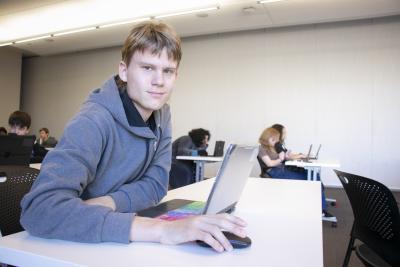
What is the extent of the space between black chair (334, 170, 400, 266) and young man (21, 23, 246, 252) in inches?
34.4

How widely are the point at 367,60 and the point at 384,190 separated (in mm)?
5629

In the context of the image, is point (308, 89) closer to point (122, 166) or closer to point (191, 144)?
point (191, 144)

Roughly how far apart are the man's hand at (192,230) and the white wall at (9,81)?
9480mm

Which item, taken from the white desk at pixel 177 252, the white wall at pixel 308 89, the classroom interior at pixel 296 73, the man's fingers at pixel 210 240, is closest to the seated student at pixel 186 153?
the classroom interior at pixel 296 73

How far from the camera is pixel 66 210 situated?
2.39ft

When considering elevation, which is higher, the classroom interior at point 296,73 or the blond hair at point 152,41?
the classroom interior at point 296,73

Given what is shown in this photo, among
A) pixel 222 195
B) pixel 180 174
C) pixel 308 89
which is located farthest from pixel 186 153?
pixel 222 195

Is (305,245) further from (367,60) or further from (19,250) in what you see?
(367,60)

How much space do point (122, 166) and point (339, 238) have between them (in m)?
2.76

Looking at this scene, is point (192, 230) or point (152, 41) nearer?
point (192, 230)

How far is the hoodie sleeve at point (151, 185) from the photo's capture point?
1011mm

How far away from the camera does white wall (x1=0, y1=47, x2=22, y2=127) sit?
879 cm

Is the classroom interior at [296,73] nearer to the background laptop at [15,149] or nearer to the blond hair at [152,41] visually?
the background laptop at [15,149]

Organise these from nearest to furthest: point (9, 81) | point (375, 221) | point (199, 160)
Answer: point (375, 221) → point (199, 160) → point (9, 81)
